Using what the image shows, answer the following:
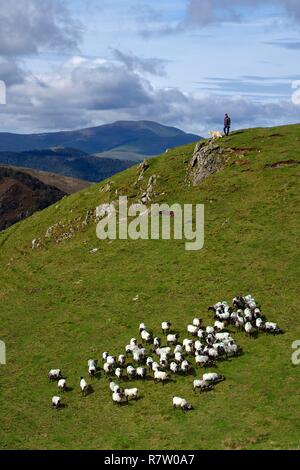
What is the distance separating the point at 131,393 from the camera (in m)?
38.4

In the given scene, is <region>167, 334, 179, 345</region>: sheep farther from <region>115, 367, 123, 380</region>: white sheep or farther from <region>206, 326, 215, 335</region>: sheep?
<region>115, 367, 123, 380</region>: white sheep

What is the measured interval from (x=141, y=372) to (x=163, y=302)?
14.1 m

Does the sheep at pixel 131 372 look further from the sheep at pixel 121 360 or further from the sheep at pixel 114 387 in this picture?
the sheep at pixel 121 360

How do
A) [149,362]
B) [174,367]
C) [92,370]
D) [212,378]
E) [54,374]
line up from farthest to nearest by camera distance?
[54,374] → [92,370] → [149,362] → [174,367] → [212,378]

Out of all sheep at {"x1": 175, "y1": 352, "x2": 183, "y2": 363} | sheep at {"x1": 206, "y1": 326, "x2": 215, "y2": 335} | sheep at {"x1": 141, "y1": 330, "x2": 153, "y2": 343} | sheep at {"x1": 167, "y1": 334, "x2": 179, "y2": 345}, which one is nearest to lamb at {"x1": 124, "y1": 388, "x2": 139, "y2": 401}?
sheep at {"x1": 175, "y1": 352, "x2": 183, "y2": 363}

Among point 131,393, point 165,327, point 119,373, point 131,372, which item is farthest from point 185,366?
point 165,327

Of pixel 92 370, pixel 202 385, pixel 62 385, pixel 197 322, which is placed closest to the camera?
pixel 202 385

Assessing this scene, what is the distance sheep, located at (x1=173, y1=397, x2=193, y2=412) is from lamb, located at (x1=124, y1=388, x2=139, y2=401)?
11.3 feet

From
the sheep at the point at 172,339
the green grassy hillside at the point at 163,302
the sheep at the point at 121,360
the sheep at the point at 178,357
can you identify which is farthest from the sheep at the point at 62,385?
the sheep at the point at 172,339

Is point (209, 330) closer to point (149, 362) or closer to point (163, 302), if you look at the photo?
point (149, 362)

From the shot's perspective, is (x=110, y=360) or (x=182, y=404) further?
(x=110, y=360)

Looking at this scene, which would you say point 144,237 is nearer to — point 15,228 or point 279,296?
point 279,296

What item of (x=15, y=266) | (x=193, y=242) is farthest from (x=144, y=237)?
(x=15, y=266)

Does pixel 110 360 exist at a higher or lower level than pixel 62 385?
higher
